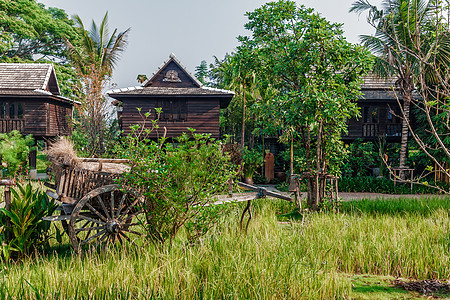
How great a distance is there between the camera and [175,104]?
66.4 ft

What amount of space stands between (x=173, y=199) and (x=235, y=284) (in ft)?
5.17

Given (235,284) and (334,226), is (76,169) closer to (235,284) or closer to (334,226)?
(235,284)

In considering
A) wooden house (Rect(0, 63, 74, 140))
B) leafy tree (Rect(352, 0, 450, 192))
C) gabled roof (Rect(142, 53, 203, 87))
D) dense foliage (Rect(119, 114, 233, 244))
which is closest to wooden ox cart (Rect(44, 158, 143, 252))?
dense foliage (Rect(119, 114, 233, 244))

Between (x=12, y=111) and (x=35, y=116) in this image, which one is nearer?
(x=35, y=116)

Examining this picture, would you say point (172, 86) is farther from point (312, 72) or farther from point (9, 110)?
point (312, 72)

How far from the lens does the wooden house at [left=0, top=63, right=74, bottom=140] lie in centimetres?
2037

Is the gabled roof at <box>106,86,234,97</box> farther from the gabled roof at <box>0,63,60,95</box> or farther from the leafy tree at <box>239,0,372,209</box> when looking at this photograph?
the leafy tree at <box>239,0,372,209</box>

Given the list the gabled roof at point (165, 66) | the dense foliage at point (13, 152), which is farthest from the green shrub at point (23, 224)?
the gabled roof at point (165, 66)

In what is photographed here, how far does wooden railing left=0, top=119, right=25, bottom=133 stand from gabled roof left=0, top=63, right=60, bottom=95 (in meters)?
1.85

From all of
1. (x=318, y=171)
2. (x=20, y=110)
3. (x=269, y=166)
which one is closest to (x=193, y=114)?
(x=269, y=166)

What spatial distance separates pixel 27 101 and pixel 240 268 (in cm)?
2101

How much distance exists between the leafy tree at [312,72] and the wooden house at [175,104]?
10326mm

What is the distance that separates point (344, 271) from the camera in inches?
211

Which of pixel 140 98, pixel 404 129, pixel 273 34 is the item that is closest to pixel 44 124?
pixel 140 98
